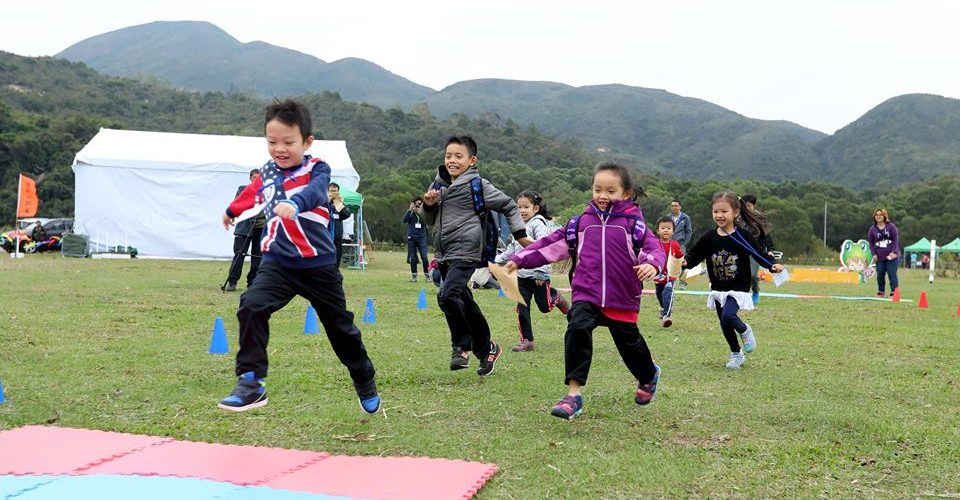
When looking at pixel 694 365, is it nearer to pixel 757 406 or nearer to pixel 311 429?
pixel 757 406

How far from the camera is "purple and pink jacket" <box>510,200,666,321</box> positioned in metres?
5.01

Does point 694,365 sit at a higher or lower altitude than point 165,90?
lower

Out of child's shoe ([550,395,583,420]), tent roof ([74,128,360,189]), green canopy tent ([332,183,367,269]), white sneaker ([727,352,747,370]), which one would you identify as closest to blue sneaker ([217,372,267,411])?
child's shoe ([550,395,583,420])

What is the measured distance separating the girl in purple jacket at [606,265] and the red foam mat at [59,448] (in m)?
2.39

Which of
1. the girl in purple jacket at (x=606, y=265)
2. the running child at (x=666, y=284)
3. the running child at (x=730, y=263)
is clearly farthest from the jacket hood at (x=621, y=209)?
the running child at (x=666, y=284)

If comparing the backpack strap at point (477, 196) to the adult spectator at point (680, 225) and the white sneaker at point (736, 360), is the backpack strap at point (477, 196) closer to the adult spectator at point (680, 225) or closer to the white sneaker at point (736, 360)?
the white sneaker at point (736, 360)

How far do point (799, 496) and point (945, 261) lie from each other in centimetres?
3265

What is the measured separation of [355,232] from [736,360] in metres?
19.2

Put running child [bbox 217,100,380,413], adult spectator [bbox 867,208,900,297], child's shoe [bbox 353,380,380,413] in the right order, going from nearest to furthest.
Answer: running child [bbox 217,100,380,413], child's shoe [bbox 353,380,380,413], adult spectator [bbox 867,208,900,297]

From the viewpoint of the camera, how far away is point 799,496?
→ 3.58 m

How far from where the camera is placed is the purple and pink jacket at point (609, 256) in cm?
501

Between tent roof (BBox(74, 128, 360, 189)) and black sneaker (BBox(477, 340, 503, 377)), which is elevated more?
tent roof (BBox(74, 128, 360, 189))

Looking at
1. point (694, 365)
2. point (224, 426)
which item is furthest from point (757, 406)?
point (224, 426)

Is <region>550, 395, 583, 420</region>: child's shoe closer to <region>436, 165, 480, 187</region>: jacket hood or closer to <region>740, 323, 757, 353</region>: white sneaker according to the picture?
<region>436, 165, 480, 187</region>: jacket hood
